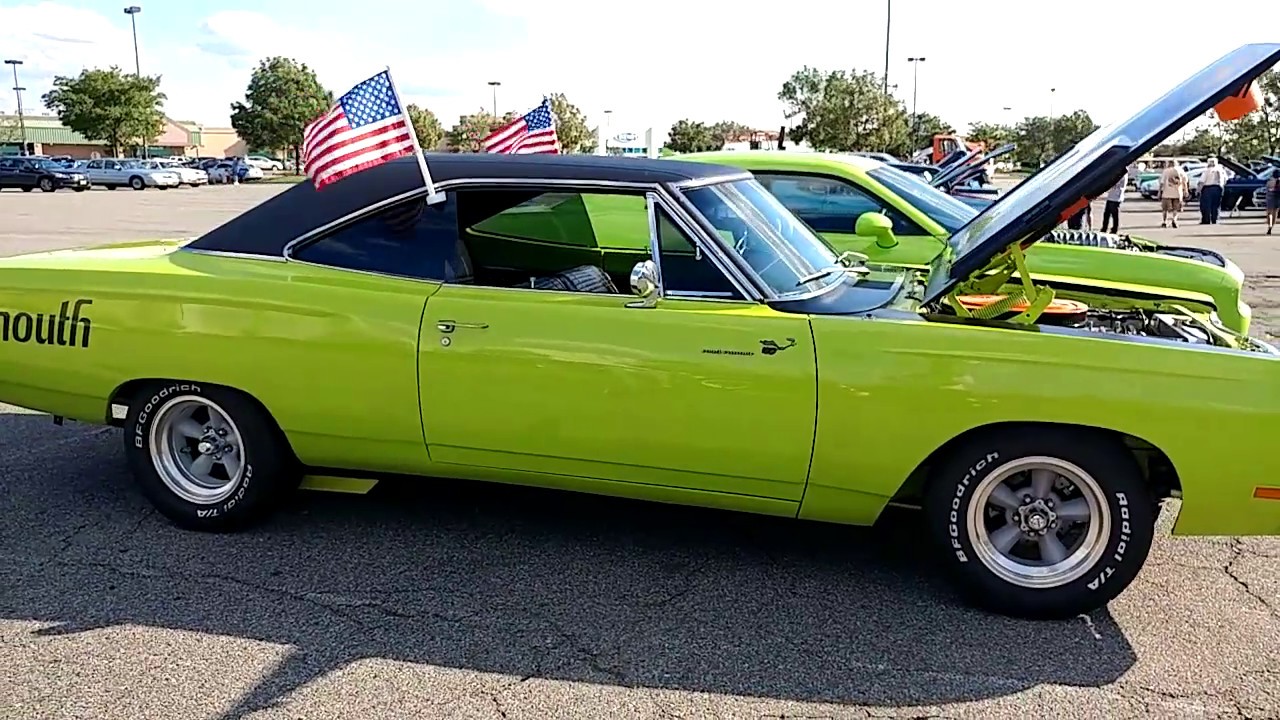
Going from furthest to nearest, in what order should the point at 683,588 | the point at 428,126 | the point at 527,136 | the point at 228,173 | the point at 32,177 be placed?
the point at 428,126
the point at 228,173
the point at 32,177
the point at 527,136
the point at 683,588

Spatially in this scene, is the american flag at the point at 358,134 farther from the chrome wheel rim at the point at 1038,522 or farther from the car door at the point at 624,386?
the chrome wheel rim at the point at 1038,522

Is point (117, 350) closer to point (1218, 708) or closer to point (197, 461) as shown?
point (197, 461)

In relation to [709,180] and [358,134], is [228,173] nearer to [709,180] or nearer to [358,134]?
[358,134]

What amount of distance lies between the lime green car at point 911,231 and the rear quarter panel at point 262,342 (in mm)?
3269

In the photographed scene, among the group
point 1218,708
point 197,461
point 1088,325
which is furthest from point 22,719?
point 1088,325

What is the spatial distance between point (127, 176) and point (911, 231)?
45.2 metres

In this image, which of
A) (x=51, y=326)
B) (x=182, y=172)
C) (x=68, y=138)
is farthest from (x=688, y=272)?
(x=68, y=138)

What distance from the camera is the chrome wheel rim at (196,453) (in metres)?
4.25

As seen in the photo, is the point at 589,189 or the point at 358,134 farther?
the point at 358,134

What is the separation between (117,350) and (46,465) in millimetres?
1353

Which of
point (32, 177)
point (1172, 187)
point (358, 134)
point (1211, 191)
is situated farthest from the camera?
point (32, 177)

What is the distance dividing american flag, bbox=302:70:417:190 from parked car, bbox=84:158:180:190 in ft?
147

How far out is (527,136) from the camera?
6617 millimetres

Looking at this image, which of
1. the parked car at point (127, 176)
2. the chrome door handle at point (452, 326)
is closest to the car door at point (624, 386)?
the chrome door handle at point (452, 326)
